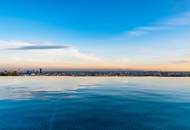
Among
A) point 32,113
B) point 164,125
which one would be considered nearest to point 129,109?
point 164,125

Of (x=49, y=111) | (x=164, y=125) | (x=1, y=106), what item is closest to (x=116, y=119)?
(x=164, y=125)

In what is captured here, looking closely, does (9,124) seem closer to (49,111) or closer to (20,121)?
(20,121)

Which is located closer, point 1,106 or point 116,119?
point 116,119

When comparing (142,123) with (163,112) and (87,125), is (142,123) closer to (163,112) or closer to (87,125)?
(87,125)

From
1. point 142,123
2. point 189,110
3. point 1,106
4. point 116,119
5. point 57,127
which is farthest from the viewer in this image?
point 1,106

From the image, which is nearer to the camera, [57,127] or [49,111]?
[57,127]

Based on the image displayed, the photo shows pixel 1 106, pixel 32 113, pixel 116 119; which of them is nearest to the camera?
pixel 116 119

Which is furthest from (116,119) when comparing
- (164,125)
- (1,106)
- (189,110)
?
(1,106)

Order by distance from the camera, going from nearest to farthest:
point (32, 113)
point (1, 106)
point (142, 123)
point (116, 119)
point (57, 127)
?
point (57, 127) < point (142, 123) < point (116, 119) < point (32, 113) < point (1, 106)

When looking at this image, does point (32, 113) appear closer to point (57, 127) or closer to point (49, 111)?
point (49, 111)
